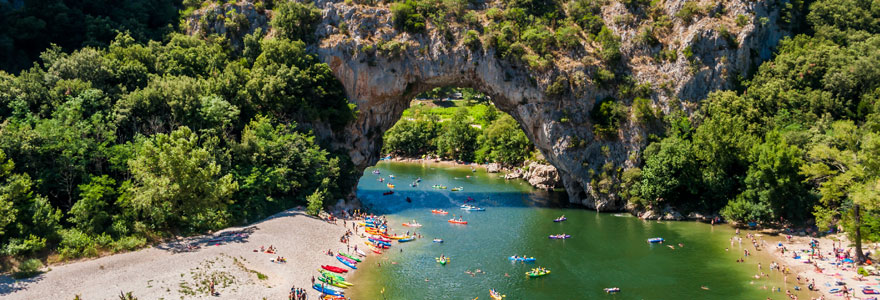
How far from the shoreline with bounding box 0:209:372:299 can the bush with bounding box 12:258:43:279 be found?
1.68ft

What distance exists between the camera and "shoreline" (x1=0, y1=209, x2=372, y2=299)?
3819 centimetres

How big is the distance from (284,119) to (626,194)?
4142 cm

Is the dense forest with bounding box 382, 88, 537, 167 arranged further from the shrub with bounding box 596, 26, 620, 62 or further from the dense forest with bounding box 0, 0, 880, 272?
the dense forest with bounding box 0, 0, 880, 272

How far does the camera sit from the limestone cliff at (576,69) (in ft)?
229

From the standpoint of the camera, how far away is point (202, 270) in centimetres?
4244

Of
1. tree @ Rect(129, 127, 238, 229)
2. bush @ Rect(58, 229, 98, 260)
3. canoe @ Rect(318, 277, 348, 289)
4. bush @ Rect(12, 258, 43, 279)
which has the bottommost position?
canoe @ Rect(318, 277, 348, 289)

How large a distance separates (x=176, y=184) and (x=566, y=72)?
45716 millimetres

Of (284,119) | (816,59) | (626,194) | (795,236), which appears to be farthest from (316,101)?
(816,59)

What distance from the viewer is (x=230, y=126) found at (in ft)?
207

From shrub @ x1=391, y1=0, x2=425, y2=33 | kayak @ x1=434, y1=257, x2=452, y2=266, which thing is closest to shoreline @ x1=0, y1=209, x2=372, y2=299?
kayak @ x1=434, y1=257, x2=452, y2=266

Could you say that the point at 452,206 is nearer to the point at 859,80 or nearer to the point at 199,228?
the point at 199,228

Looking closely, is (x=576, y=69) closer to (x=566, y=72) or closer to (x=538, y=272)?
(x=566, y=72)

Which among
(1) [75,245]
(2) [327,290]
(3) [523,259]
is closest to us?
(2) [327,290]

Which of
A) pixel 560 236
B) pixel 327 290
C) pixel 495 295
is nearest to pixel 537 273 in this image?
pixel 495 295
